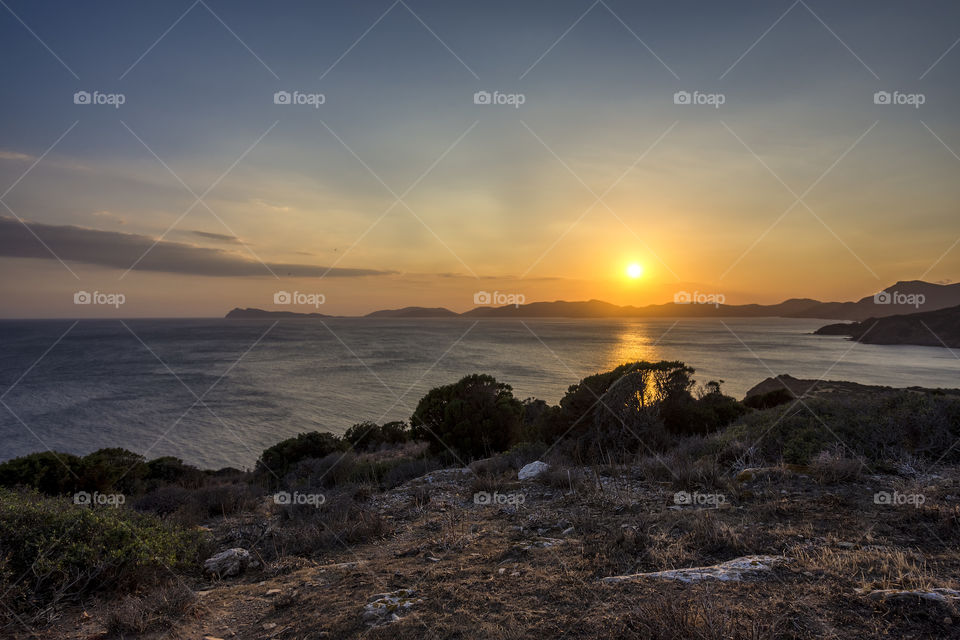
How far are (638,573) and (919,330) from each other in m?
80.0

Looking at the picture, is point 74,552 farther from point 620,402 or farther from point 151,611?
point 620,402

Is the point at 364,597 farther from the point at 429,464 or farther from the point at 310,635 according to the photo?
the point at 429,464

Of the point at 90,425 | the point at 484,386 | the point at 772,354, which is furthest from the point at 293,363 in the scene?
the point at 772,354

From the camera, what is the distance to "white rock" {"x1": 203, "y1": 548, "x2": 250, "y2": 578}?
4883mm

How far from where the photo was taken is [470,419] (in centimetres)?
1427

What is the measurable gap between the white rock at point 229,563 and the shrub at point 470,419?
334 inches

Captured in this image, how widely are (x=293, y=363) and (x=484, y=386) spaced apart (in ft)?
173

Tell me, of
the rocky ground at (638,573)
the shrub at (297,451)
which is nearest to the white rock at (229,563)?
the rocky ground at (638,573)

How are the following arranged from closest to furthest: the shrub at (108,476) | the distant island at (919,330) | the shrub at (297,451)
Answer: the shrub at (108,476), the shrub at (297,451), the distant island at (919,330)

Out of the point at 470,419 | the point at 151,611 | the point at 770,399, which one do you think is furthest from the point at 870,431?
the point at 770,399

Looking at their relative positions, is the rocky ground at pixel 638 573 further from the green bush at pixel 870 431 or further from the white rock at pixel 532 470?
the white rock at pixel 532 470

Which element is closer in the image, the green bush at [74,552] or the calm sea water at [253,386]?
the green bush at [74,552]

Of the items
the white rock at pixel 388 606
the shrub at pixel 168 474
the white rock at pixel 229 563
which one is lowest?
the shrub at pixel 168 474

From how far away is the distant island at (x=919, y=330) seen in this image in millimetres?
50747
